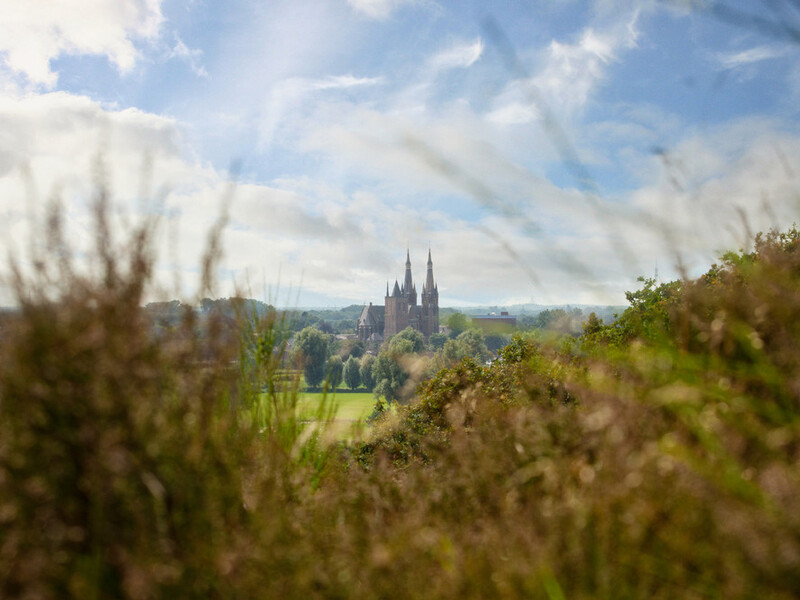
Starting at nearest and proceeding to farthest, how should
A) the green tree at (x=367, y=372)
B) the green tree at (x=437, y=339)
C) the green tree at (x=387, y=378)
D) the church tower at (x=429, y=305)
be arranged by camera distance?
the green tree at (x=387, y=378)
the green tree at (x=367, y=372)
the green tree at (x=437, y=339)
the church tower at (x=429, y=305)

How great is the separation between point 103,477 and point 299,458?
1.56 m

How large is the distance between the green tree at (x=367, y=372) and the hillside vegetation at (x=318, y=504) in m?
73.3

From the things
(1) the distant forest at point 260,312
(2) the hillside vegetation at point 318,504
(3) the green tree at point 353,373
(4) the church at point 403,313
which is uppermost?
(4) the church at point 403,313

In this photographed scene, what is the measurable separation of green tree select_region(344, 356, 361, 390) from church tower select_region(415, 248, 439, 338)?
2711 cm

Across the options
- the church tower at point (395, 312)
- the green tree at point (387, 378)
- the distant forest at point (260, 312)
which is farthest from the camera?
the church tower at point (395, 312)

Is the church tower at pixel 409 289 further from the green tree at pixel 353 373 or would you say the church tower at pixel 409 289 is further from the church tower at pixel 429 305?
the green tree at pixel 353 373

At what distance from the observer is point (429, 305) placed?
108250 mm

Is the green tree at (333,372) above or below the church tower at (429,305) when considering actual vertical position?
below

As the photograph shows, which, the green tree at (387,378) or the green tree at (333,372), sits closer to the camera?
the green tree at (333,372)

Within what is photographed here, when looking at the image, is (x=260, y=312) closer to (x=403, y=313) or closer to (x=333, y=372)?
(x=333, y=372)

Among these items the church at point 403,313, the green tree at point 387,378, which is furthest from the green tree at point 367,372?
the church at point 403,313

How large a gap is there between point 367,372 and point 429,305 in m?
35.1

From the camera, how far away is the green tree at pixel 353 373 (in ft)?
253

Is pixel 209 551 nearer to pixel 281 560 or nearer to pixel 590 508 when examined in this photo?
pixel 281 560
